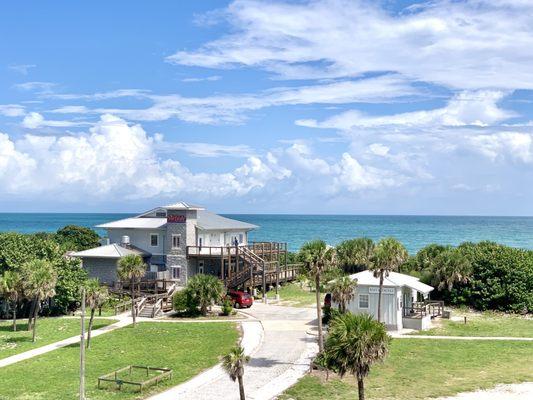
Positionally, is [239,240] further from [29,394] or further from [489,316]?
[29,394]

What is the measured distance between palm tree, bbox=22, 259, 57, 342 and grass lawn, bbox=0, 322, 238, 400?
4716 mm

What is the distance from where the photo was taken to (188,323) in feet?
154

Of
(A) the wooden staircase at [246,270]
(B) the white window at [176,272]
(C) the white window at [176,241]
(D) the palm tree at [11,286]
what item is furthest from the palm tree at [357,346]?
(C) the white window at [176,241]

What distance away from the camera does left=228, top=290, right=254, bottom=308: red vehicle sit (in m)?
53.6

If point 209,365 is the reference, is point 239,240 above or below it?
above

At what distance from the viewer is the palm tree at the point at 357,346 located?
77.5ft

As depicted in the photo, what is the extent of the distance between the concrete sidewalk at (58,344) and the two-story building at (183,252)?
11849mm

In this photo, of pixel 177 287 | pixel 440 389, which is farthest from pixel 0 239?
pixel 440 389

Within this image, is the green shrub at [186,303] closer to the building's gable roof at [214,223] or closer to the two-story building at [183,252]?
the two-story building at [183,252]

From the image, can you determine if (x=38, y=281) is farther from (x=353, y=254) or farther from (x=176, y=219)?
(x=353, y=254)

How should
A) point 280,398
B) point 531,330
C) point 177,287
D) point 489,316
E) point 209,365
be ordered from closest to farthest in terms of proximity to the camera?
point 280,398, point 209,365, point 531,330, point 489,316, point 177,287

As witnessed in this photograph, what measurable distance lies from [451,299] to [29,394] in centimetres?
3770

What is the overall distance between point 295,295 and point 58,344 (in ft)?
88.8

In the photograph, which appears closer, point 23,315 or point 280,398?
point 280,398
